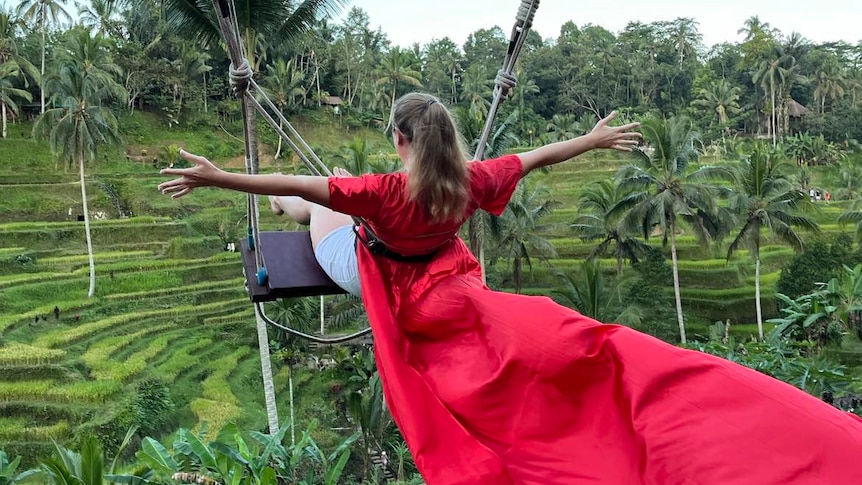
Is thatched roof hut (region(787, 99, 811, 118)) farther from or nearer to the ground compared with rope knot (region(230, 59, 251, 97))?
farther from the ground

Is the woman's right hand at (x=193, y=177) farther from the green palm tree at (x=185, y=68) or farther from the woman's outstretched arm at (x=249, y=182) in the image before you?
the green palm tree at (x=185, y=68)

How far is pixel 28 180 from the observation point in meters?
21.7

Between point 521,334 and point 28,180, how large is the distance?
2363cm

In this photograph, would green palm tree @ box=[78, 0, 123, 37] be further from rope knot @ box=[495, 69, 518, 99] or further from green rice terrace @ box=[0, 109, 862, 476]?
rope knot @ box=[495, 69, 518, 99]

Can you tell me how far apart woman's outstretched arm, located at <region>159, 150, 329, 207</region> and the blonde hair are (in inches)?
8.0

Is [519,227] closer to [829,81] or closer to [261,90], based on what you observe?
[261,90]

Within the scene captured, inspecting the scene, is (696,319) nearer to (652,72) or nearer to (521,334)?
(521,334)

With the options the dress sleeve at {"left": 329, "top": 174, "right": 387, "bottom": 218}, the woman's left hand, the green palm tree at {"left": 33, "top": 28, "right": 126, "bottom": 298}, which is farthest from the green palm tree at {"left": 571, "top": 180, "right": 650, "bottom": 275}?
the dress sleeve at {"left": 329, "top": 174, "right": 387, "bottom": 218}

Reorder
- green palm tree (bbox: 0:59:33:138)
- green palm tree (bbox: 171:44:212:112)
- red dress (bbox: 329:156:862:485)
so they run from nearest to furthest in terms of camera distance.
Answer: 1. red dress (bbox: 329:156:862:485)
2. green palm tree (bbox: 0:59:33:138)
3. green palm tree (bbox: 171:44:212:112)

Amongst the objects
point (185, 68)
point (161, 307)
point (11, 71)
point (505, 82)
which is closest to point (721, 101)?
point (185, 68)

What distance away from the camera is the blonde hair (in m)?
1.58

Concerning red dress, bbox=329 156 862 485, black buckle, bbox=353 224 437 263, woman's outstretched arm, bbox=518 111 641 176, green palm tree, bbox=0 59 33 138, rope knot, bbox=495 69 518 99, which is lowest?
red dress, bbox=329 156 862 485

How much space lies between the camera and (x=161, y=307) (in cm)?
1585

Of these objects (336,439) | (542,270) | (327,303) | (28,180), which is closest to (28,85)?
(28,180)
